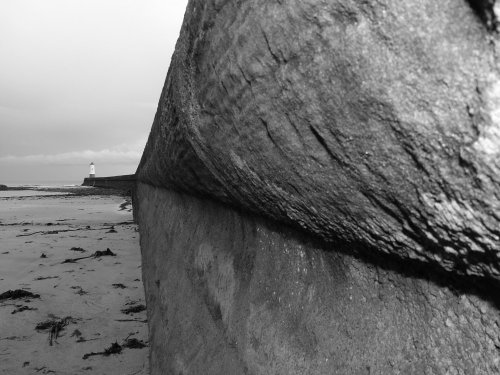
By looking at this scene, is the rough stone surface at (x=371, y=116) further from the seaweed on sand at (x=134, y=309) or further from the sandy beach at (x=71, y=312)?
the seaweed on sand at (x=134, y=309)

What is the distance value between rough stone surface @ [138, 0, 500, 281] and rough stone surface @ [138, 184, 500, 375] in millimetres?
79

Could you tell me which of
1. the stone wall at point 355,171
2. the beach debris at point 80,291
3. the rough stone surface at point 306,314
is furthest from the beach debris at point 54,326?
the stone wall at point 355,171

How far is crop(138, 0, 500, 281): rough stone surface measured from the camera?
438mm

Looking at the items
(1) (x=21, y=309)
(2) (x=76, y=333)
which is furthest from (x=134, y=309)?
(1) (x=21, y=309)

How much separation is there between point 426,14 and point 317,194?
1.20ft

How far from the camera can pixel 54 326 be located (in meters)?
2.53

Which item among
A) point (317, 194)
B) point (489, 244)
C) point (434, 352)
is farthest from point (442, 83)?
point (434, 352)

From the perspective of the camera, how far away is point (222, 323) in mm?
1267

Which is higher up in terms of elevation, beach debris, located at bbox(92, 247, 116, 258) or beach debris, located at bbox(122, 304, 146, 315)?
beach debris, located at bbox(92, 247, 116, 258)

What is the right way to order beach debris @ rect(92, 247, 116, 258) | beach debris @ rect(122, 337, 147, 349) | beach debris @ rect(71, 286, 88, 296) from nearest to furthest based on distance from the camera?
beach debris @ rect(122, 337, 147, 349) → beach debris @ rect(71, 286, 88, 296) → beach debris @ rect(92, 247, 116, 258)

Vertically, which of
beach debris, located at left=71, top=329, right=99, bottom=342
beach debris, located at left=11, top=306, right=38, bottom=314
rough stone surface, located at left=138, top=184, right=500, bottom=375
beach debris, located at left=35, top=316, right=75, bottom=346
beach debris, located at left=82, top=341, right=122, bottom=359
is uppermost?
rough stone surface, located at left=138, top=184, right=500, bottom=375

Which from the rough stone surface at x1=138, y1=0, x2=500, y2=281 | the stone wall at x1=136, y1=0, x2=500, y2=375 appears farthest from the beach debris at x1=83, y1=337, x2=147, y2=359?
the rough stone surface at x1=138, y1=0, x2=500, y2=281

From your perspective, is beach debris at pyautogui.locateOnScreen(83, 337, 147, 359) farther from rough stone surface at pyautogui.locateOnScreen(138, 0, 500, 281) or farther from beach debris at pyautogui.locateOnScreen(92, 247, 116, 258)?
beach debris at pyautogui.locateOnScreen(92, 247, 116, 258)

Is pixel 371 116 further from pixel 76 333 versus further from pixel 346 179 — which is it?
pixel 76 333
